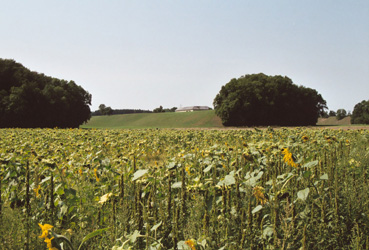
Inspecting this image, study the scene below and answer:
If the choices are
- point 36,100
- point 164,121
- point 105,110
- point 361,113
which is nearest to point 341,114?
point 361,113

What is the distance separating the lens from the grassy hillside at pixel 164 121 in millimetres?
64525

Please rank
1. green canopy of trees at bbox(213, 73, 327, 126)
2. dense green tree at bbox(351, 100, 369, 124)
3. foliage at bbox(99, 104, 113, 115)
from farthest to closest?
foliage at bbox(99, 104, 113, 115), dense green tree at bbox(351, 100, 369, 124), green canopy of trees at bbox(213, 73, 327, 126)

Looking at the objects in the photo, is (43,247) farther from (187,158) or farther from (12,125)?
(12,125)

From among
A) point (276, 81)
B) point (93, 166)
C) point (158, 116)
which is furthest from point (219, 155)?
point (158, 116)

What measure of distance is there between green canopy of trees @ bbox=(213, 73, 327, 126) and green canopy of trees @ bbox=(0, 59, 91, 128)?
1043 inches

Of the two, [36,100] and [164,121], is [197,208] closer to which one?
[36,100]

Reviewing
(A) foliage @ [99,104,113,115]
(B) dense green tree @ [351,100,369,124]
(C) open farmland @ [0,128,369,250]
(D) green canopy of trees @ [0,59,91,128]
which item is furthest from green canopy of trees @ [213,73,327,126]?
(A) foliage @ [99,104,113,115]

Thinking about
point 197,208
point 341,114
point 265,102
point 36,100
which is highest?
point 341,114

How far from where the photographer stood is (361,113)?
9088 cm

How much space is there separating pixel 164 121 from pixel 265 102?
27173mm

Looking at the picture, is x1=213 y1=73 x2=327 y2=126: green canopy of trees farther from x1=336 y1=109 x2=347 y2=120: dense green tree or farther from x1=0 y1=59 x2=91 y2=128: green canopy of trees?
x1=336 y1=109 x2=347 y2=120: dense green tree

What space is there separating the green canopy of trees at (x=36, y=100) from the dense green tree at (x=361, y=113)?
7386 cm

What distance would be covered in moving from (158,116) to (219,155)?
7572 cm

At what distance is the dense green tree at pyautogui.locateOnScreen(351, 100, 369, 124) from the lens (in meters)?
82.8
